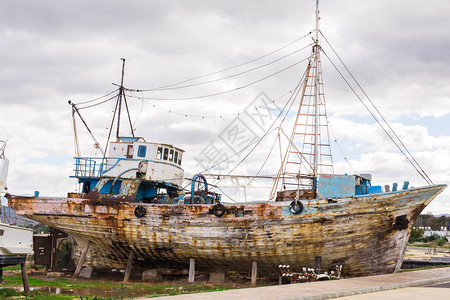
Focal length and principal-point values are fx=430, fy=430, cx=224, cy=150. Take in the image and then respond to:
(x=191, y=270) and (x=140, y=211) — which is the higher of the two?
(x=140, y=211)

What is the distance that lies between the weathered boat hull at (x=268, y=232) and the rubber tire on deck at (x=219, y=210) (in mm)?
201

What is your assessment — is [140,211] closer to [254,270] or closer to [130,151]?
[130,151]

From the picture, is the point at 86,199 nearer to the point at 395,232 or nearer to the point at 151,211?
the point at 151,211

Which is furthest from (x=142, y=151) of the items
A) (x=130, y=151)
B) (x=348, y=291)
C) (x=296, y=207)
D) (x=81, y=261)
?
(x=348, y=291)

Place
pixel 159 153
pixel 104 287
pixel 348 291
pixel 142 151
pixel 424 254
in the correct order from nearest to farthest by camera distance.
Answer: pixel 348 291, pixel 104 287, pixel 142 151, pixel 159 153, pixel 424 254

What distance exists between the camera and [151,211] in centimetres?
1911

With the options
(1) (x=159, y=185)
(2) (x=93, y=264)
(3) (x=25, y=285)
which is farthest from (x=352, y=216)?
(2) (x=93, y=264)

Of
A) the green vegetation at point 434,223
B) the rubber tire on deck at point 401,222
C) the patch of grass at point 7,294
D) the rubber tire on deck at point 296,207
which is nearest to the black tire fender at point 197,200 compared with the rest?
the rubber tire on deck at point 296,207

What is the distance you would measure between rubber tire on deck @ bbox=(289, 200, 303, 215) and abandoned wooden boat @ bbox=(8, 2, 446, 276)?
4cm

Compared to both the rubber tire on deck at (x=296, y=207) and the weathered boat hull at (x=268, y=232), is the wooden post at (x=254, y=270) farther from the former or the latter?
the rubber tire on deck at (x=296, y=207)

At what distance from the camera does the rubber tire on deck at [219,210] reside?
1786 cm

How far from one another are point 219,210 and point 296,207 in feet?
10.6

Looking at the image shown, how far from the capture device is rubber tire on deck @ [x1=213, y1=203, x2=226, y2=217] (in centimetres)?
1786

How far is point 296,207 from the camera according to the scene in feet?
55.6
